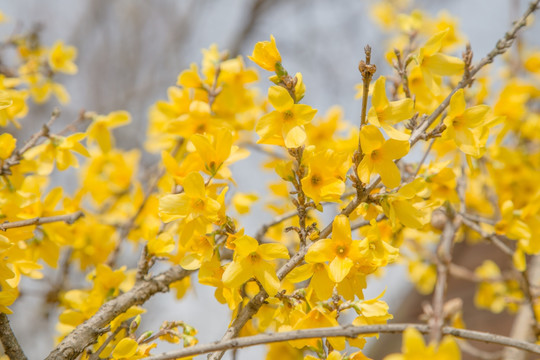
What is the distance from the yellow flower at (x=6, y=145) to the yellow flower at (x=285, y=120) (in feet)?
2.58

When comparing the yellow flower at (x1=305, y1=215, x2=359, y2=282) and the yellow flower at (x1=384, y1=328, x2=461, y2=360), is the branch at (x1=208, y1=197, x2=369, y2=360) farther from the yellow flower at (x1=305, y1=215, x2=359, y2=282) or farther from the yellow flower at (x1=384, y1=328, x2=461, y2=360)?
the yellow flower at (x1=384, y1=328, x2=461, y2=360)

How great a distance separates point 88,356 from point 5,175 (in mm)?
592

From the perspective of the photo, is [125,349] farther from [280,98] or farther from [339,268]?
[280,98]

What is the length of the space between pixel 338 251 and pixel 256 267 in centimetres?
19

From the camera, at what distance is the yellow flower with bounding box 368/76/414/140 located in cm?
102

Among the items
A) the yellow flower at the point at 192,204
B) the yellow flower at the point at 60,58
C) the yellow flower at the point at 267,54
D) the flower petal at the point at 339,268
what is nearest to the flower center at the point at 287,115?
the yellow flower at the point at 267,54

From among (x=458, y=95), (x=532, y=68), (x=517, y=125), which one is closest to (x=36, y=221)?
(x=458, y=95)

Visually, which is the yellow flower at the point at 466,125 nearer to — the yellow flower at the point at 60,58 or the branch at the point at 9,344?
the branch at the point at 9,344

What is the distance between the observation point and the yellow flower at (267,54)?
111 centimetres

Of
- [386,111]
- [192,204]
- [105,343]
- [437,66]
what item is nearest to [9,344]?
[105,343]

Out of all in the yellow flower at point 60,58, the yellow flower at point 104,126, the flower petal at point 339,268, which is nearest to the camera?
the flower petal at point 339,268

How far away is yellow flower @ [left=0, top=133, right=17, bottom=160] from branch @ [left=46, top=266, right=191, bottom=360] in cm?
55

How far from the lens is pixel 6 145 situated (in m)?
1.34

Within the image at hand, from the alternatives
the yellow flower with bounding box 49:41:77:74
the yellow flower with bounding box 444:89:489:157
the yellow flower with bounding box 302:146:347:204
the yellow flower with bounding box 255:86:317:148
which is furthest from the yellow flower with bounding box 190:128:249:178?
the yellow flower with bounding box 49:41:77:74
